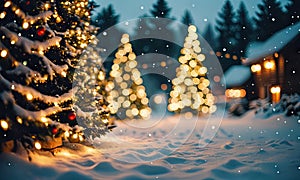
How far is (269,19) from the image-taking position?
37625 millimetres

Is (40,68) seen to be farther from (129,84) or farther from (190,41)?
(190,41)

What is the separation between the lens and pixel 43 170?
620cm

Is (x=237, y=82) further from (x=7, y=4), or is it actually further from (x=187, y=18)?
(x=7, y=4)

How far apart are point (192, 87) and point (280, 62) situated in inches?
309

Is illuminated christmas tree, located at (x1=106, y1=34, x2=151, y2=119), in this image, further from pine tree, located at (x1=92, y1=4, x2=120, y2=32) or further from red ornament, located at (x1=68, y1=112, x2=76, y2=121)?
pine tree, located at (x1=92, y1=4, x2=120, y2=32)

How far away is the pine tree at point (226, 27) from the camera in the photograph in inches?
1711

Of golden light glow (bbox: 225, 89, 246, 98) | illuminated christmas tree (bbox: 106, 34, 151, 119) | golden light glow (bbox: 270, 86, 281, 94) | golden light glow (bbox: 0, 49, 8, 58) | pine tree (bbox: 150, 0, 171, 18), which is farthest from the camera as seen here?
pine tree (bbox: 150, 0, 171, 18)

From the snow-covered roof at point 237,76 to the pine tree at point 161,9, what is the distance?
13.1 m

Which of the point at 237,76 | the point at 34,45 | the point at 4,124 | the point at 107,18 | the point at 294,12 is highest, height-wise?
the point at 107,18

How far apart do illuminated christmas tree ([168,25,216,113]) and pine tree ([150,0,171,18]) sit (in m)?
15.7

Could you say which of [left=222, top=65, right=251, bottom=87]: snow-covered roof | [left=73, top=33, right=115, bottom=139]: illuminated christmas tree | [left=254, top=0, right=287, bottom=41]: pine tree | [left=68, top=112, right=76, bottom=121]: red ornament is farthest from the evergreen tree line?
[left=68, top=112, right=76, bottom=121]: red ornament

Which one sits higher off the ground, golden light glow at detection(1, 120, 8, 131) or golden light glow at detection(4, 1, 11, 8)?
golden light glow at detection(4, 1, 11, 8)

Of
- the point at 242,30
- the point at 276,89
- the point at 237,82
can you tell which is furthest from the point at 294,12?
the point at 276,89

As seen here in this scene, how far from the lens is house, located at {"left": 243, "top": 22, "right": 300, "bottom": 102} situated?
22.5 metres
